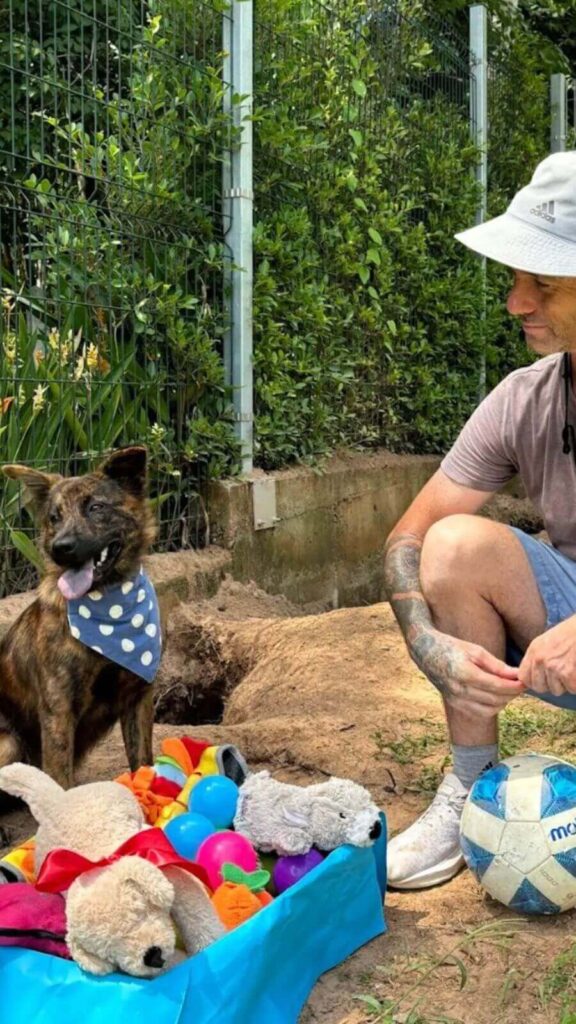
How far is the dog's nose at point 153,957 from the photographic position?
1.87 m

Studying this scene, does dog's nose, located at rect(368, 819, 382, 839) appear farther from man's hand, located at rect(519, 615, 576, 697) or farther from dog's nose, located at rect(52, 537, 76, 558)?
dog's nose, located at rect(52, 537, 76, 558)

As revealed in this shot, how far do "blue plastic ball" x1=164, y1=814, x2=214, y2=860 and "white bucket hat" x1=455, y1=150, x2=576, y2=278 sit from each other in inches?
61.3

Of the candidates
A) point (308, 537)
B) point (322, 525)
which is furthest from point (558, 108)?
point (308, 537)

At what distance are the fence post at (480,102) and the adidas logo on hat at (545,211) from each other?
6.02m

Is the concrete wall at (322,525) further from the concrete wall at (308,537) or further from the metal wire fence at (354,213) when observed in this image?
the metal wire fence at (354,213)

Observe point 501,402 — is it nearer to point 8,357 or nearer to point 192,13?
point 8,357

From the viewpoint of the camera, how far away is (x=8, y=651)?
11.6 feet

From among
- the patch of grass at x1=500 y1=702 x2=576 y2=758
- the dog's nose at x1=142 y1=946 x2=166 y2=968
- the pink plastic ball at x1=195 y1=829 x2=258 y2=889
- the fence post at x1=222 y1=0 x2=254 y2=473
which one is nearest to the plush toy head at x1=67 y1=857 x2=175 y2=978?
the dog's nose at x1=142 y1=946 x2=166 y2=968

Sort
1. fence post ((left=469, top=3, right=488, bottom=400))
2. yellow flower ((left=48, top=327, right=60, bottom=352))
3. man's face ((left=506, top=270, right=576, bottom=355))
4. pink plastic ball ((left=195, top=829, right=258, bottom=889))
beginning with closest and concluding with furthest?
pink plastic ball ((left=195, top=829, right=258, bottom=889)) → man's face ((left=506, top=270, right=576, bottom=355)) → yellow flower ((left=48, top=327, right=60, bottom=352)) → fence post ((left=469, top=3, right=488, bottom=400))

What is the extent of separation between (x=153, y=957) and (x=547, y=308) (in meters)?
1.80

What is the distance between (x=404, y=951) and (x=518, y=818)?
0.40 m

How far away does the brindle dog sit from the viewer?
3240mm

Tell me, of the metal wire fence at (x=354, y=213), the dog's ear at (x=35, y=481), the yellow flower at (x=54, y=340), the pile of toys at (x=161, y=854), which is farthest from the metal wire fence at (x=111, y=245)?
the pile of toys at (x=161, y=854)

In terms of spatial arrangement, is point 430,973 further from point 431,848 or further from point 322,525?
point 322,525
